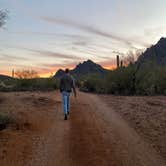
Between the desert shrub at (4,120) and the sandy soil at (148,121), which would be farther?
the desert shrub at (4,120)

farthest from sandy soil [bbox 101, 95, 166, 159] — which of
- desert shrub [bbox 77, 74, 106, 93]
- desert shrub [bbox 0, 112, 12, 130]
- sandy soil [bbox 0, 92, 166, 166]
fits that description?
desert shrub [bbox 77, 74, 106, 93]

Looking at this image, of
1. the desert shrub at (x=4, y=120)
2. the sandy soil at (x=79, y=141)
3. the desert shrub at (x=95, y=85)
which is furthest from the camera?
the desert shrub at (x=95, y=85)

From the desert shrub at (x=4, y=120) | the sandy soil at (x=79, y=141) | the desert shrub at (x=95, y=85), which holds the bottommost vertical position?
the sandy soil at (x=79, y=141)

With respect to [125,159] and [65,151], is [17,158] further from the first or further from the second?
[125,159]

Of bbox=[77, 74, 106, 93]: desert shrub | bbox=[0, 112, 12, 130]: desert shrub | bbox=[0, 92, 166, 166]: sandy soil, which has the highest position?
bbox=[77, 74, 106, 93]: desert shrub

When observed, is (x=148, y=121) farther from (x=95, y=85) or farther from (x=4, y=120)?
(x=95, y=85)

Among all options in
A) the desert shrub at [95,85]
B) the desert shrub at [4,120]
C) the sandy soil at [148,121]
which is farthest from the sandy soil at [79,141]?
the desert shrub at [95,85]

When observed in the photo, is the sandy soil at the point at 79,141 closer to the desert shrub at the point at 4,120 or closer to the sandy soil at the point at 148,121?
the sandy soil at the point at 148,121

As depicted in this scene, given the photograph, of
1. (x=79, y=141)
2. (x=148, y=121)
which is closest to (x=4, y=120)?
(x=79, y=141)

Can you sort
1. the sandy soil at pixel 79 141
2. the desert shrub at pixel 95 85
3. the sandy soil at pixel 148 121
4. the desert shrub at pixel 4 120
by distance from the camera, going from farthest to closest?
Answer: the desert shrub at pixel 95 85, the desert shrub at pixel 4 120, the sandy soil at pixel 148 121, the sandy soil at pixel 79 141

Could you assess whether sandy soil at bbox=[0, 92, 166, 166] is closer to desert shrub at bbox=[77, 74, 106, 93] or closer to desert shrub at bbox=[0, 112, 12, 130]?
desert shrub at bbox=[0, 112, 12, 130]

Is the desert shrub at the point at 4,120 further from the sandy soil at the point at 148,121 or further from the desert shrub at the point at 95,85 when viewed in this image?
the desert shrub at the point at 95,85

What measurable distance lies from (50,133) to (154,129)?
392 centimetres

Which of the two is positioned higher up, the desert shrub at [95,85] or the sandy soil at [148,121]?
the desert shrub at [95,85]
